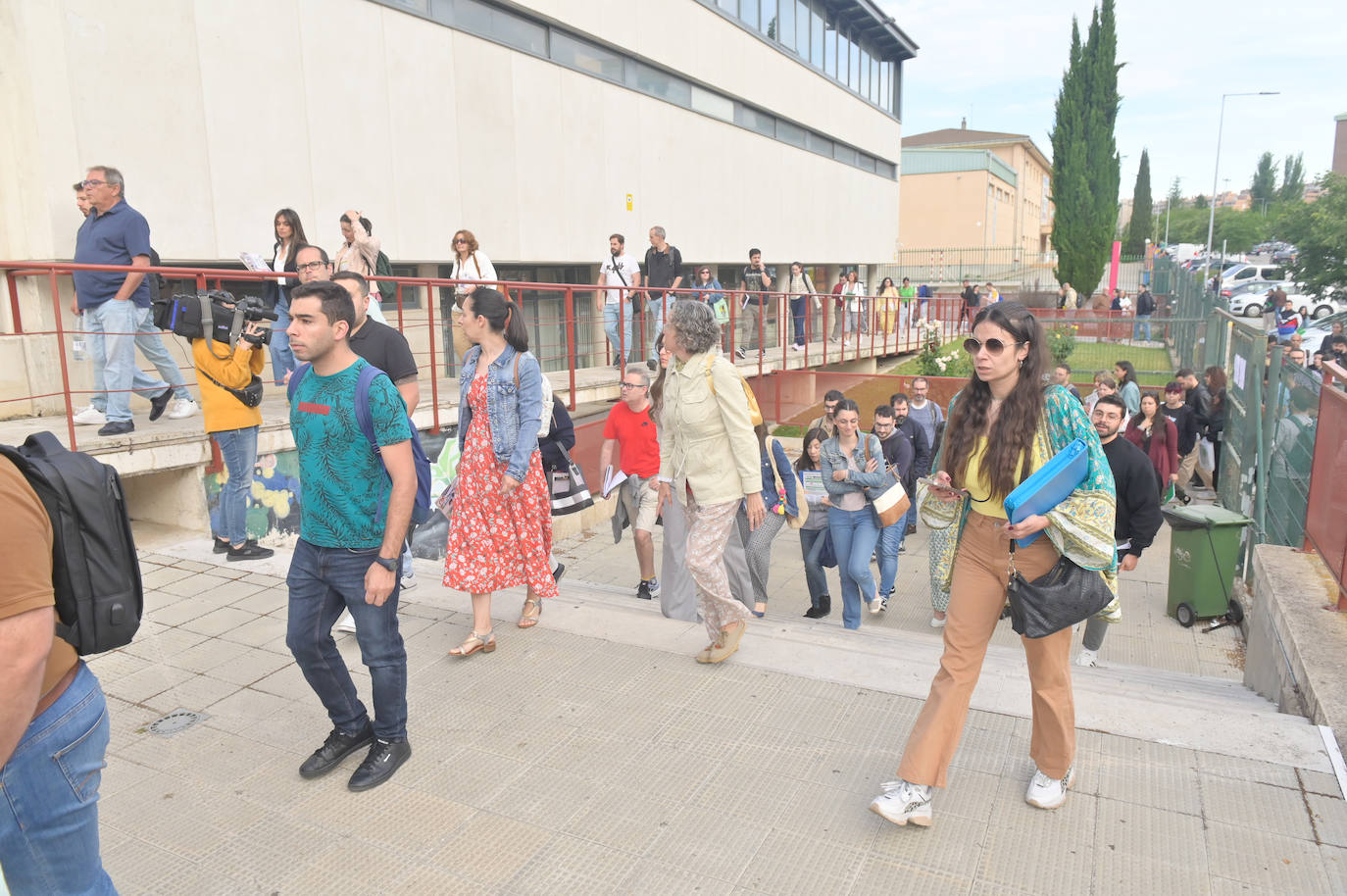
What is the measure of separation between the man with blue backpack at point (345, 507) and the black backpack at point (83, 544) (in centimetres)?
119

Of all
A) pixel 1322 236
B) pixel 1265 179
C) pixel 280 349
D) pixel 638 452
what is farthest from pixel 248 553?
pixel 1265 179

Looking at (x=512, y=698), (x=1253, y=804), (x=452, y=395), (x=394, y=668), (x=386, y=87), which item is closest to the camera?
(x=1253, y=804)

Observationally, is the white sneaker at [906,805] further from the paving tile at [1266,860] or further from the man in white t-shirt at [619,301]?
the man in white t-shirt at [619,301]

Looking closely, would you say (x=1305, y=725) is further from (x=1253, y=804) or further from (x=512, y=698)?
(x=512, y=698)

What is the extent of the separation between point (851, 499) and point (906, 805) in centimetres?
379

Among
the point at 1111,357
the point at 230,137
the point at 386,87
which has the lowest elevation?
the point at 1111,357

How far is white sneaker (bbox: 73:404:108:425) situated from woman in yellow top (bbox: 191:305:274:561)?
5.13 ft

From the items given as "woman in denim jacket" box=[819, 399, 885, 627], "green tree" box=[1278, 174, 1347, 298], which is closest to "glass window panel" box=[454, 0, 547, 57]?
"woman in denim jacket" box=[819, 399, 885, 627]

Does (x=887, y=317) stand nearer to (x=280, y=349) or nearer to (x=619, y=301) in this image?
(x=619, y=301)

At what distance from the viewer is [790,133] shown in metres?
23.3

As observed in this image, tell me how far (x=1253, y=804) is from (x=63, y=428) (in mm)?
7756

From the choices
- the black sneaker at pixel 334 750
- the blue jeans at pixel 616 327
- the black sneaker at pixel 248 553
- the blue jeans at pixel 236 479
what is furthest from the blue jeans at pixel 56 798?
the blue jeans at pixel 616 327

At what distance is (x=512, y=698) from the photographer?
403cm

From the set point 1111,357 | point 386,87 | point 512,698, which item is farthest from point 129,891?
point 1111,357
